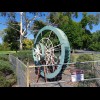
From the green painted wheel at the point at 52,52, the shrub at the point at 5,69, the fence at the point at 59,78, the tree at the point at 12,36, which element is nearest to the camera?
the fence at the point at 59,78

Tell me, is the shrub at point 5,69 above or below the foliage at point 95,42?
below

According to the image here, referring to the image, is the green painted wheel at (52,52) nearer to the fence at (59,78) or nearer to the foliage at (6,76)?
the fence at (59,78)

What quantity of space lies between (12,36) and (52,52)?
929 centimetres

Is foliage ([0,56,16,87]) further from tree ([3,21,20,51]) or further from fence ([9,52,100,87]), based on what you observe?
tree ([3,21,20,51])

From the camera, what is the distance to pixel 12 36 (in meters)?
17.9

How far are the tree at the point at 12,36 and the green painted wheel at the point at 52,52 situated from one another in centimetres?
527

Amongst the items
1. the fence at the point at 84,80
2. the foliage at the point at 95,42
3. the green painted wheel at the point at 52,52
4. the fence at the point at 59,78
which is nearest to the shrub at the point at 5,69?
the fence at the point at 59,78

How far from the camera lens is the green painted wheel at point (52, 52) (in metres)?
8.12

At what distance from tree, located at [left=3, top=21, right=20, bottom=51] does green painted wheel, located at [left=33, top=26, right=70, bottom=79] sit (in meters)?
5.27

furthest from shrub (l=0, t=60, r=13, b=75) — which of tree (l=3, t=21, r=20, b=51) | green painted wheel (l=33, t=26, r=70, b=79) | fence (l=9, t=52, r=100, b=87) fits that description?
tree (l=3, t=21, r=20, b=51)

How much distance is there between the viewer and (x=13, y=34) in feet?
61.5

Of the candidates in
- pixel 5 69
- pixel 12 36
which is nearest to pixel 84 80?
pixel 5 69

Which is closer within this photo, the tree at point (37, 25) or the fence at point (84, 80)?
the fence at point (84, 80)
